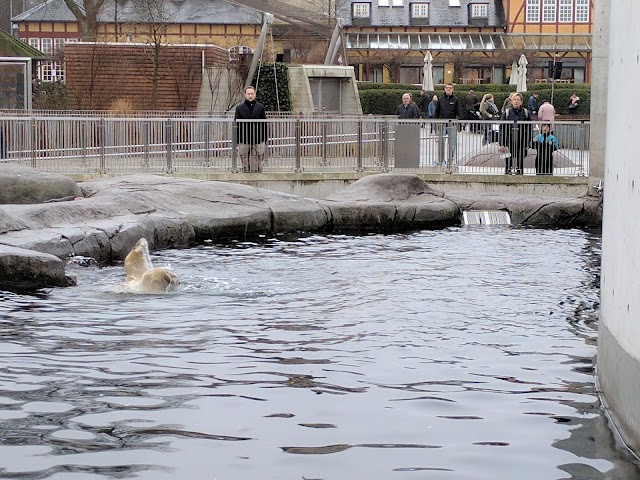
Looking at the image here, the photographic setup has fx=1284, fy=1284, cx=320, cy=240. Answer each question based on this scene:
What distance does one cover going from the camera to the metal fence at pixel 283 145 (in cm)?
2458

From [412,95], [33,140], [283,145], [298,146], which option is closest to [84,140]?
[33,140]

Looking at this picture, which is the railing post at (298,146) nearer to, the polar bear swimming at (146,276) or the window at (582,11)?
the polar bear swimming at (146,276)

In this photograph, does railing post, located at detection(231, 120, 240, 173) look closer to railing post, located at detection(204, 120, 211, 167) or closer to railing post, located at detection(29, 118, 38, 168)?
railing post, located at detection(204, 120, 211, 167)

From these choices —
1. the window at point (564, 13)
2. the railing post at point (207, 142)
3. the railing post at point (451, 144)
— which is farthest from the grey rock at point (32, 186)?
the window at point (564, 13)

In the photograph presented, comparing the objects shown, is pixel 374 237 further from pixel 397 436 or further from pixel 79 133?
pixel 397 436

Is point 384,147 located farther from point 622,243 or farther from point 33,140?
point 622,243

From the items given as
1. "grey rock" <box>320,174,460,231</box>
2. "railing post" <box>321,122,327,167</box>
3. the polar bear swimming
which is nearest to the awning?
"railing post" <box>321,122,327,167</box>

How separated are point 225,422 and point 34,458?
1.24 metres

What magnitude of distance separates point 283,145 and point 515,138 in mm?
4569

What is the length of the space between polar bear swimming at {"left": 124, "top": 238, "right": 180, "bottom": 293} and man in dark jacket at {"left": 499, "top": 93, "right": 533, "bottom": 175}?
13003mm

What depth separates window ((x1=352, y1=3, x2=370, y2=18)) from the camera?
3278 inches

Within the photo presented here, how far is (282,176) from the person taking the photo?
82.0 feet

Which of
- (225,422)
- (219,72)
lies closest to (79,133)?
(219,72)

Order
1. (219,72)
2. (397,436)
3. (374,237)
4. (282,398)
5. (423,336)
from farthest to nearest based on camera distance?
(219,72), (374,237), (423,336), (282,398), (397,436)
